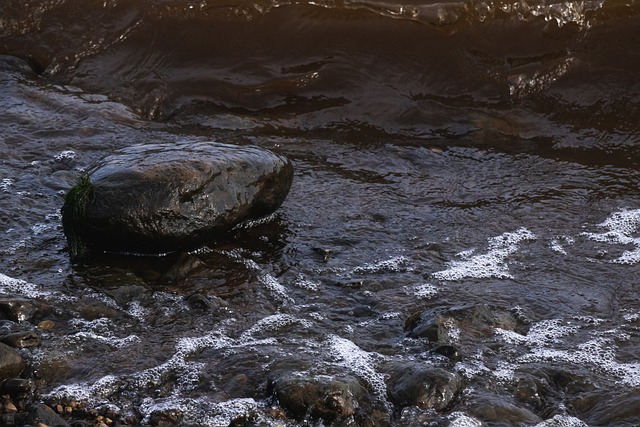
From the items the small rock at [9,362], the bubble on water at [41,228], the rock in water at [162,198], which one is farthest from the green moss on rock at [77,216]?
the small rock at [9,362]

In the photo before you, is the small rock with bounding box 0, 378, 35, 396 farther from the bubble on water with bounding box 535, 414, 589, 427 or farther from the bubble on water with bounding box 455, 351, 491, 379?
the bubble on water with bounding box 535, 414, 589, 427

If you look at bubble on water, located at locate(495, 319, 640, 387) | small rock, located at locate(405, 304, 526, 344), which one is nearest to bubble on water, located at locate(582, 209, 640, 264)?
bubble on water, located at locate(495, 319, 640, 387)

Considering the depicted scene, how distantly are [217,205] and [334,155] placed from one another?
6.75 feet

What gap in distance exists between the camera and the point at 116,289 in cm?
A: 536

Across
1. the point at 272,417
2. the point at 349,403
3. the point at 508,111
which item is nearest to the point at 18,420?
the point at 272,417

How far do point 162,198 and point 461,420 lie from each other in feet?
7.50

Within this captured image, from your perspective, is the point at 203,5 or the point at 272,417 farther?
the point at 203,5

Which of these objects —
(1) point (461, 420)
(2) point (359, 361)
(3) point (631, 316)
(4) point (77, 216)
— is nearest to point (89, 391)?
(2) point (359, 361)

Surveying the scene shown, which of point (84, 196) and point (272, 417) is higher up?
point (84, 196)

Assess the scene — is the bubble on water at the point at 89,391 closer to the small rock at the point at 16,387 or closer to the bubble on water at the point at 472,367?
the small rock at the point at 16,387

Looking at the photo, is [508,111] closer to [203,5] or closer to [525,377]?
[203,5]

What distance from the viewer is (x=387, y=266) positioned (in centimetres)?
582

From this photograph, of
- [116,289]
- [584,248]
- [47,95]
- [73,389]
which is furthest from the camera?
[47,95]

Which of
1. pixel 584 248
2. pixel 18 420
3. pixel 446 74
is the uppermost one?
pixel 446 74
